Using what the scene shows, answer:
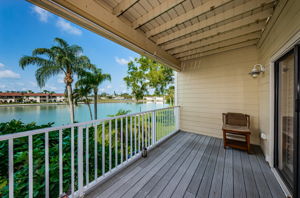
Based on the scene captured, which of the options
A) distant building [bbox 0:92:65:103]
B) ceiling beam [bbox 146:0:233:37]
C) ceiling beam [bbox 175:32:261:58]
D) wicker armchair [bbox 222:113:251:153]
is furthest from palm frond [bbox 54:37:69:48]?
wicker armchair [bbox 222:113:251:153]

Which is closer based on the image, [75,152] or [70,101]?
[75,152]

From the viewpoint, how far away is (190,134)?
379 cm

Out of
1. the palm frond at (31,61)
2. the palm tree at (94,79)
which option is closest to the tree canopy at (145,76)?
the palm tree at (94,79)

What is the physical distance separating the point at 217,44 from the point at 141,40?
2.10 m

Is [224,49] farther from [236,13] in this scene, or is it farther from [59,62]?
[59,62]

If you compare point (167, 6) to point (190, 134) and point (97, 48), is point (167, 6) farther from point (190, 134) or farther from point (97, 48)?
point (190, 134)

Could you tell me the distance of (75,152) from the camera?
2061 mm

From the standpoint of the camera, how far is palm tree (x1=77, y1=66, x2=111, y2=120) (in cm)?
394

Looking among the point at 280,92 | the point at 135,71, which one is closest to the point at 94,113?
the point at 135,71

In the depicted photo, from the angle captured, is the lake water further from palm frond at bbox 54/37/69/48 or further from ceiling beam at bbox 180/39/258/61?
ceiling beam at bbox 180/39/258/61

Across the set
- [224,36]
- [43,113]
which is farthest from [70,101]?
[224,36]

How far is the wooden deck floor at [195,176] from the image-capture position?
151 cm

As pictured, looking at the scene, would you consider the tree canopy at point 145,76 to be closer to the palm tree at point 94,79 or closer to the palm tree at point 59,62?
the palm tree at point 94,79

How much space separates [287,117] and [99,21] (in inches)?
123
